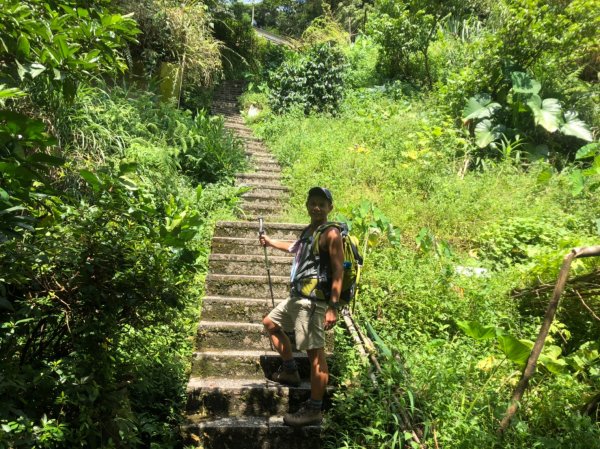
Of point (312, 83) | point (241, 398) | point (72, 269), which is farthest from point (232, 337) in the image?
point (312, 83)

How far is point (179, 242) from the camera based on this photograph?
2.54 m

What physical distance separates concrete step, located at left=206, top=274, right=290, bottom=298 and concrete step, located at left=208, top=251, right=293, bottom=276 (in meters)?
0.23

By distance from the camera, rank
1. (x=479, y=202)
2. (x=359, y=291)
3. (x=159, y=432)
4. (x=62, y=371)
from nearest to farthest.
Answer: (x=62, y=371)
(x=159, y=432)
(x=359, y=291)
(x=479, y=202)

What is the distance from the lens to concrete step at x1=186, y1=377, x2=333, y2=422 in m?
3.53

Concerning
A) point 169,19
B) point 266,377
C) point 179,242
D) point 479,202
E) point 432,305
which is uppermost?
point 169,19

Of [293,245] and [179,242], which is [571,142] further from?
[179,242]

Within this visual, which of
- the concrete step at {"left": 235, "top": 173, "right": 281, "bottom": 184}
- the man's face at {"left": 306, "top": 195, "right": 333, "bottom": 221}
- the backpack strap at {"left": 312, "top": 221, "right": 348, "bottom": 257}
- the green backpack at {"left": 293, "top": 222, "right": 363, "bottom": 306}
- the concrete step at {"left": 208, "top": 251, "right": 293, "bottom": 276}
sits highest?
the man's face at {"left": 306, "top": 195, "right": 333, "bottom": 221}

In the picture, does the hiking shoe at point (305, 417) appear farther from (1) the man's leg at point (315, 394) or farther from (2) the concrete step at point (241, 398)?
(2) the concrete step at point (241, 398)

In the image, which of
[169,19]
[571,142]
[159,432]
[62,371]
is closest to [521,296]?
[159,432]

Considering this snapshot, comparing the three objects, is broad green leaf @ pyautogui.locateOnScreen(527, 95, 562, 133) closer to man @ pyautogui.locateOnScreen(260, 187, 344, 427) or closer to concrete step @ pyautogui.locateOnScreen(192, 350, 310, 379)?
man @ pyautogui.locateOnScreen(260, 187, 344, 427)

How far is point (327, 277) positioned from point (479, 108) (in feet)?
22.6

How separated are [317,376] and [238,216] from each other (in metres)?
3.74

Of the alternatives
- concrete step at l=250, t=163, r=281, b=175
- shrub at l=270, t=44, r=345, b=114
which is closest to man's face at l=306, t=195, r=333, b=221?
concrete step at l=250, t=163, r=281, b=175

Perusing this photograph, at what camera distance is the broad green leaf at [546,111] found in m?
8.44
